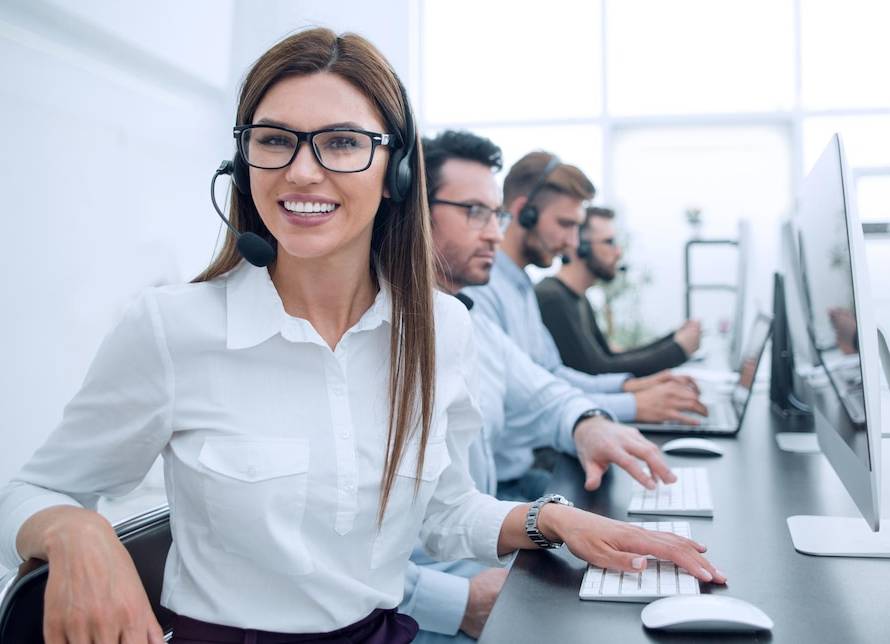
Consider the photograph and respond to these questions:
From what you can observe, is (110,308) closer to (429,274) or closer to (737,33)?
(429,274)

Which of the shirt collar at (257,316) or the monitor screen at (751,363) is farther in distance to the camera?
the monitor screen at (751,363)

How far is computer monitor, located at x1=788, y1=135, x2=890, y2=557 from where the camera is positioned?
3.16 ft

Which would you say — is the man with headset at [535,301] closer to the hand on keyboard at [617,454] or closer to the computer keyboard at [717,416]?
the computer keyboard at [717,416]

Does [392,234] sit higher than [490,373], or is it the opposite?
[392,234]

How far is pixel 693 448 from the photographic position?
188 cm

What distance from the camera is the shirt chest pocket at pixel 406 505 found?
3.85 feet

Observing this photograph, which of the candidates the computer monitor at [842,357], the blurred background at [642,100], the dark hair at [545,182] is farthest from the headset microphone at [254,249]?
the blurred background at [642,100]

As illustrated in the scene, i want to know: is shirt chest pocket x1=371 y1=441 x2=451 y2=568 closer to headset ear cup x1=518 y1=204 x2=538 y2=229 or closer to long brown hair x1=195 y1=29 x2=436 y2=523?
long brown hair x1=195 y1=29 x2=436 y2=523

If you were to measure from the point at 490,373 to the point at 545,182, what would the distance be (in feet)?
4.40

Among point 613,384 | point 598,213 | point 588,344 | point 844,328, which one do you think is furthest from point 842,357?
point 598,213

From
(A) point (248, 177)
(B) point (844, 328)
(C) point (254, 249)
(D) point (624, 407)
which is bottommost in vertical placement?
(D) point (624, 407)

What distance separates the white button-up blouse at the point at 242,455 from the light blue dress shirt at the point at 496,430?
263 millimetres

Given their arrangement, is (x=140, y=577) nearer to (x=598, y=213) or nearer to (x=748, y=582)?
(x=748, y=582)

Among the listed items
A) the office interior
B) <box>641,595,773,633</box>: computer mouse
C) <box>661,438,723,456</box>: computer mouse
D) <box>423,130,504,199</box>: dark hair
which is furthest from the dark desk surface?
the office interior
